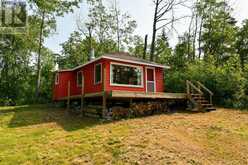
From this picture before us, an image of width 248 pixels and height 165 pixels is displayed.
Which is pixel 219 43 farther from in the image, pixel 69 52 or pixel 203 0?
pixel 69 52

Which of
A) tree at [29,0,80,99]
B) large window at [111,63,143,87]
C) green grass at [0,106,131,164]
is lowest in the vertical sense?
green grass at [0,106,131,164]

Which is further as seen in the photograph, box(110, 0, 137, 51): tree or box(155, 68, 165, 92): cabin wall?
box(110, 0, 137, 51): tree

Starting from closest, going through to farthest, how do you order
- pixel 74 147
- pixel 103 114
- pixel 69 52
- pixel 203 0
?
pixel 74 147
pixel 103 114
pixel 203 0
pixel 69 52

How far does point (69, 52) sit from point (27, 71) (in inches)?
247

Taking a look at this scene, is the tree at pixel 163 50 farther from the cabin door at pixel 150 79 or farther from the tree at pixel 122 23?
the cabin door at pixel 150 79

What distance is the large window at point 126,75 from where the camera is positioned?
14.2 meters

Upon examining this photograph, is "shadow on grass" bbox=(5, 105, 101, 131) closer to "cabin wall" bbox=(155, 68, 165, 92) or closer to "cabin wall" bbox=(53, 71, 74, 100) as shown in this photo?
"cabin wall" bbox=(53, 71, 74, 100)

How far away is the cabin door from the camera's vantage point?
52.3 feet

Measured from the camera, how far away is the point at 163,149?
287 inches

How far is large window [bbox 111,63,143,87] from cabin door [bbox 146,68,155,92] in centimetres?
70

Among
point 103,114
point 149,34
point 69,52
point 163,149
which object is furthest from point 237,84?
point 69,52

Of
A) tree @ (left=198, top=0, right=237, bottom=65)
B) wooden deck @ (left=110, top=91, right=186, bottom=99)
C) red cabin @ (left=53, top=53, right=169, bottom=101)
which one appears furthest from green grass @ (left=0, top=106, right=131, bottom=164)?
tree @ (left=198, top=0, right=237, bottom=65)

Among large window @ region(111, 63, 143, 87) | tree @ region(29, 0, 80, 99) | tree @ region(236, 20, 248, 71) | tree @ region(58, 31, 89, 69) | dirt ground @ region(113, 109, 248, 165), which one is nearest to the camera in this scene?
dirt ground @ region(113, 109, 248, 165)

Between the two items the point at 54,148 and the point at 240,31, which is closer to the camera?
the point at 54,148
